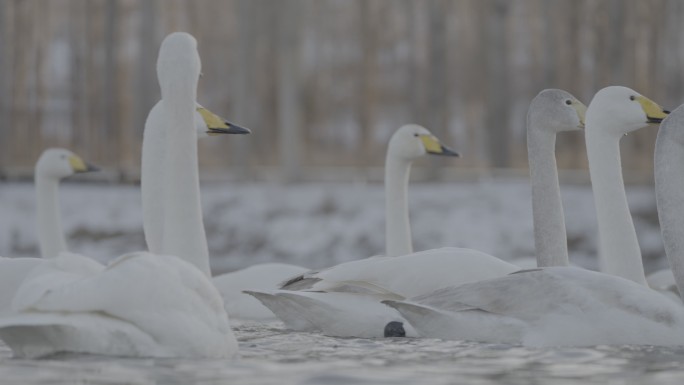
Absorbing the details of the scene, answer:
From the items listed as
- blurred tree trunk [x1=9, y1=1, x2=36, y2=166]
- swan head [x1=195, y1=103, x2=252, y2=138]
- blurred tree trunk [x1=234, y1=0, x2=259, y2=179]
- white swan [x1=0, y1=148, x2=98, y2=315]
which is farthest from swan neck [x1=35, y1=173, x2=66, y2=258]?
blurred tree trunk [x1=9, y1=1, x2=36, y2=166]

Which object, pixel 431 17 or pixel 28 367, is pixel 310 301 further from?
pixel 431 17

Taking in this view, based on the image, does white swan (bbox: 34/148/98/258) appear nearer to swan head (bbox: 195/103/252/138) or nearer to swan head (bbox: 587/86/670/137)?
swan head (bbox: 195/103/252/138)

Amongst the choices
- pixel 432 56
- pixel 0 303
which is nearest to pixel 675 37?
pixel 432 56

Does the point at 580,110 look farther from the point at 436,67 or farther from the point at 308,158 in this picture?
the point at 308,158

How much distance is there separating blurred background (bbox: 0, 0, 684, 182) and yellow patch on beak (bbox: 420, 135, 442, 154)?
1111 centimetres

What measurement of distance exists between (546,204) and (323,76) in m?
36.8

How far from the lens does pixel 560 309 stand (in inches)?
252

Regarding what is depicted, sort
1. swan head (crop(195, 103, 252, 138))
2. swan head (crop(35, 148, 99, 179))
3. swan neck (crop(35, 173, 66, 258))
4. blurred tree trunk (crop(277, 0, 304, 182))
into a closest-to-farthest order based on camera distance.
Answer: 1. swan head (crop(195, 103, 252, 138))
2. swan neck (crop(35, 173, 66, 258))
3. swan head (crop(35, 148, 99, 179))
4. blurred tree trunk (crop(277, 0, 304, 182))

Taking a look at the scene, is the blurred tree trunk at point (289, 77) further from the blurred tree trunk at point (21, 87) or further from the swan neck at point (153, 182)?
the swan neck at point (153, 182)

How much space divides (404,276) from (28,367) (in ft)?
7.27

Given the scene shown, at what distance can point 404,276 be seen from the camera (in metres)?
6.98

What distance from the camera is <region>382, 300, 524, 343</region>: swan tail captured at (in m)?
6.47

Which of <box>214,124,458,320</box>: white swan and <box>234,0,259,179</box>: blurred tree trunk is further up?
<box>234,0,259,179</box>: blurred tree trunk

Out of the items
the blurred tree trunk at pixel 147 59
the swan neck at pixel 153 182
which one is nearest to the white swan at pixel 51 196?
the swan neck at pixel 153 182
